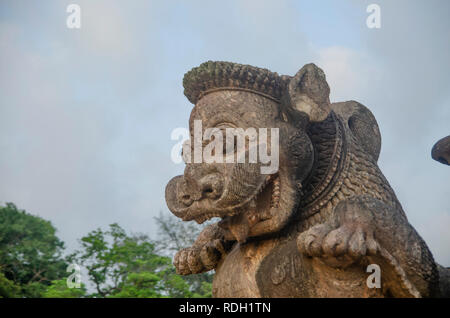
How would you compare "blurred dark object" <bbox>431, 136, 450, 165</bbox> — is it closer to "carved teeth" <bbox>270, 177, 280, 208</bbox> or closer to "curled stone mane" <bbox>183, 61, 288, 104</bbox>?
"curled stone mane" <bbox>183, 61, 288, 104</bbox>

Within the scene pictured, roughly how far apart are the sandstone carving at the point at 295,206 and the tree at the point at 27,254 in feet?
43.2

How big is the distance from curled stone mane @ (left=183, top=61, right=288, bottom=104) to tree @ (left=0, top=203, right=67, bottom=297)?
13200 millimetres

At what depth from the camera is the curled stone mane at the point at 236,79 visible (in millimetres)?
2951

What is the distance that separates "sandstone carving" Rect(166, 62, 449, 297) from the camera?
2375 millimetres

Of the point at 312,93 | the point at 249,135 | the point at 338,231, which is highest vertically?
the point at 312,93

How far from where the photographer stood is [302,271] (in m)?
2.54

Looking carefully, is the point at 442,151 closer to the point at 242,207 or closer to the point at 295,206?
the point at 295,206

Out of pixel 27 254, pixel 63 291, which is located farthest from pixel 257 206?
pixel 27 254

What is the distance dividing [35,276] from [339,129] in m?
15.8

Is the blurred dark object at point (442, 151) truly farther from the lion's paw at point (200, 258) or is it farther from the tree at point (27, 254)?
the tree at point (27, 254)

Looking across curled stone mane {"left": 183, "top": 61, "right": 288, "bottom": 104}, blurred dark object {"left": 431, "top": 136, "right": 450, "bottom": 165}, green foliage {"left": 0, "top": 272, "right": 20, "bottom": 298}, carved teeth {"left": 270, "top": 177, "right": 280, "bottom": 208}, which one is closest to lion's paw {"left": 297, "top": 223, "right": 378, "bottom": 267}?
carved teeth {"left": 270, "top": 177, "right": 280, "bottom": 208}
